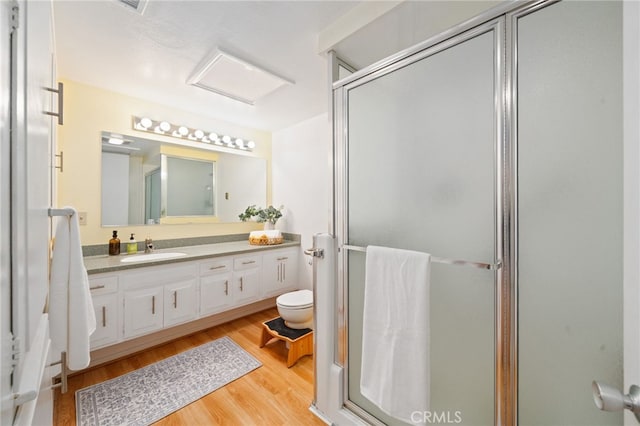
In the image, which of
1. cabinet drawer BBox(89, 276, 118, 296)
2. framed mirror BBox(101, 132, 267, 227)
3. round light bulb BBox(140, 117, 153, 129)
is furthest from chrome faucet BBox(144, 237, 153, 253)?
round light bulb BBox(140, 117, 153, 129)

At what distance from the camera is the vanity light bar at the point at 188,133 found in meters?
2.61

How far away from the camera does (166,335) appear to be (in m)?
2.44

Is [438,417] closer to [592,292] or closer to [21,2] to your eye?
[592,292]

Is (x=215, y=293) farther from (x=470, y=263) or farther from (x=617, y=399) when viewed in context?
(x=617, y=399)

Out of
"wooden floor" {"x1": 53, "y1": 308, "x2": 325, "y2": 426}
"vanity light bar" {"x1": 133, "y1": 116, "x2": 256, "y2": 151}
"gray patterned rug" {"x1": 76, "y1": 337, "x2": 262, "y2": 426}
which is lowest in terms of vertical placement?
"wooden floor" {"x1": 53, "y1": 308, "x2": 325, "y2": 426}

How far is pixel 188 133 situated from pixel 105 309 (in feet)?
6.32

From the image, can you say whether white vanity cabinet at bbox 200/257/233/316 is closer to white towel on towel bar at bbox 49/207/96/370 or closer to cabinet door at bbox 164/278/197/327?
cabinet door at bbox 164/278/197/327

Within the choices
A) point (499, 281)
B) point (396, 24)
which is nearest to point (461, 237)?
point (499, 281)

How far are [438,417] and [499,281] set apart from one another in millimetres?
685

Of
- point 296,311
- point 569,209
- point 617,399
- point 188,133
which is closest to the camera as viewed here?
point 617,399

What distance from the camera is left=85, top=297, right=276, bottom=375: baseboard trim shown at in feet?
6.89

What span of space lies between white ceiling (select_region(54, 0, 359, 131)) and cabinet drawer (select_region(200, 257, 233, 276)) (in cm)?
165

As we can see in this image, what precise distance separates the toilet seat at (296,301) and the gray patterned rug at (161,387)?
0.50 meters

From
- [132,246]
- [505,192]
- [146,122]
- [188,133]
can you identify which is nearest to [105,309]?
[132,246]
